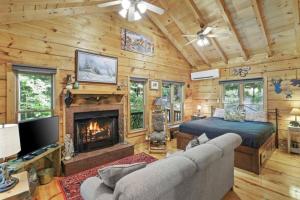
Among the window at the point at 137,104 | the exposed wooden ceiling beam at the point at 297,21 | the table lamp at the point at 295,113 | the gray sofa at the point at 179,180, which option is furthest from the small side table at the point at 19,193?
the table lamp at the point at 295,113

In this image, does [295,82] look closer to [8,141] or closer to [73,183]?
[73,183]

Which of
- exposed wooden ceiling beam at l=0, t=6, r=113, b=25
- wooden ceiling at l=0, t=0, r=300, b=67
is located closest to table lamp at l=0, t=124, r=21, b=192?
wooden ceiling at l=0, t=0, r=300, b=67

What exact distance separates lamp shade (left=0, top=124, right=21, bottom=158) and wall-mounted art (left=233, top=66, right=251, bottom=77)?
5886 mm

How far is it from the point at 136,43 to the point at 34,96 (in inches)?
114

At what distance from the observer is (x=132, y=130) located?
476 cm

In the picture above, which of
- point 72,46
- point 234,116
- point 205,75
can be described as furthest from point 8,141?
point 205,75

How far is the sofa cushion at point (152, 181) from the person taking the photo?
1.05m

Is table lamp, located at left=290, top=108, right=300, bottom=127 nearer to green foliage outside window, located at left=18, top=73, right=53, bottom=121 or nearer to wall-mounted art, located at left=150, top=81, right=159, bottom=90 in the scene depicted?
wall-mounted art, located at left=150, top=81, right=159, bottom=90

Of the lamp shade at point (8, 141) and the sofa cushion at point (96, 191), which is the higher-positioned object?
the lamp shade at point (8, 141)

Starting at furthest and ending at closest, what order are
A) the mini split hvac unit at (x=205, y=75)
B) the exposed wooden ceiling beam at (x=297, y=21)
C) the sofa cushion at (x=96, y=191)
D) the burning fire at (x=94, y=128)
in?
the mini split hvac unit at (x=205, y=75) < the burning fire at (x=94, y=128) < the exposed wooden ceiling beam at (x=297, y=21) < the sofa cushion at (x=96, y=191)

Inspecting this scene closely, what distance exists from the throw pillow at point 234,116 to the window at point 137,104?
2506 millimetres

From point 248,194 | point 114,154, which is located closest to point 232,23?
point 248,194

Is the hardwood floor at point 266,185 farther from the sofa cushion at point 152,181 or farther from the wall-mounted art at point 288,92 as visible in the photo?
the wall-mounted art at point 288,92

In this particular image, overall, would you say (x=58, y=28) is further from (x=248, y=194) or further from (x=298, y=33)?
(x=298, y=33)
